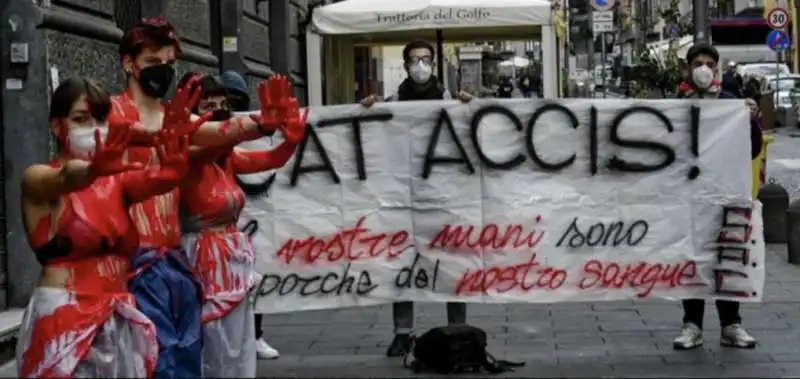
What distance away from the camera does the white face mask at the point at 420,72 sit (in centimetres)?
839

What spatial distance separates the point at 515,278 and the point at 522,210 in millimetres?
374

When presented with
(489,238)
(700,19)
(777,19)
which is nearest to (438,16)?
(700,19)

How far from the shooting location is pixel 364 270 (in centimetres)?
816

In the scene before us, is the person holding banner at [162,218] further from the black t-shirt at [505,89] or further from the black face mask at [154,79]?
the black t-shirt at [505,89]

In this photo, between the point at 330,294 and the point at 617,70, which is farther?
the point at 617,70

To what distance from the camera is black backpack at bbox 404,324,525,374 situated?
777cm

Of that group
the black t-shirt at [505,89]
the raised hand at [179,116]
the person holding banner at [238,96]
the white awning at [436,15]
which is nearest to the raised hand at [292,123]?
the raised hand at [179,116]

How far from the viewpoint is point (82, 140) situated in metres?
4.93

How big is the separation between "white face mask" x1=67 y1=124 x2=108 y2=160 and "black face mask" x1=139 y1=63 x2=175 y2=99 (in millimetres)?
719

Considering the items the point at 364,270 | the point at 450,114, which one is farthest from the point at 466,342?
the point at 450,114

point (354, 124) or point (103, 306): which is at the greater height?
point (354, 124)

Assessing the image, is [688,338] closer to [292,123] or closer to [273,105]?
[292,123]

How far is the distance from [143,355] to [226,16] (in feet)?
42.6

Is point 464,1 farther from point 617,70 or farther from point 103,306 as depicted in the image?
point 617,70
